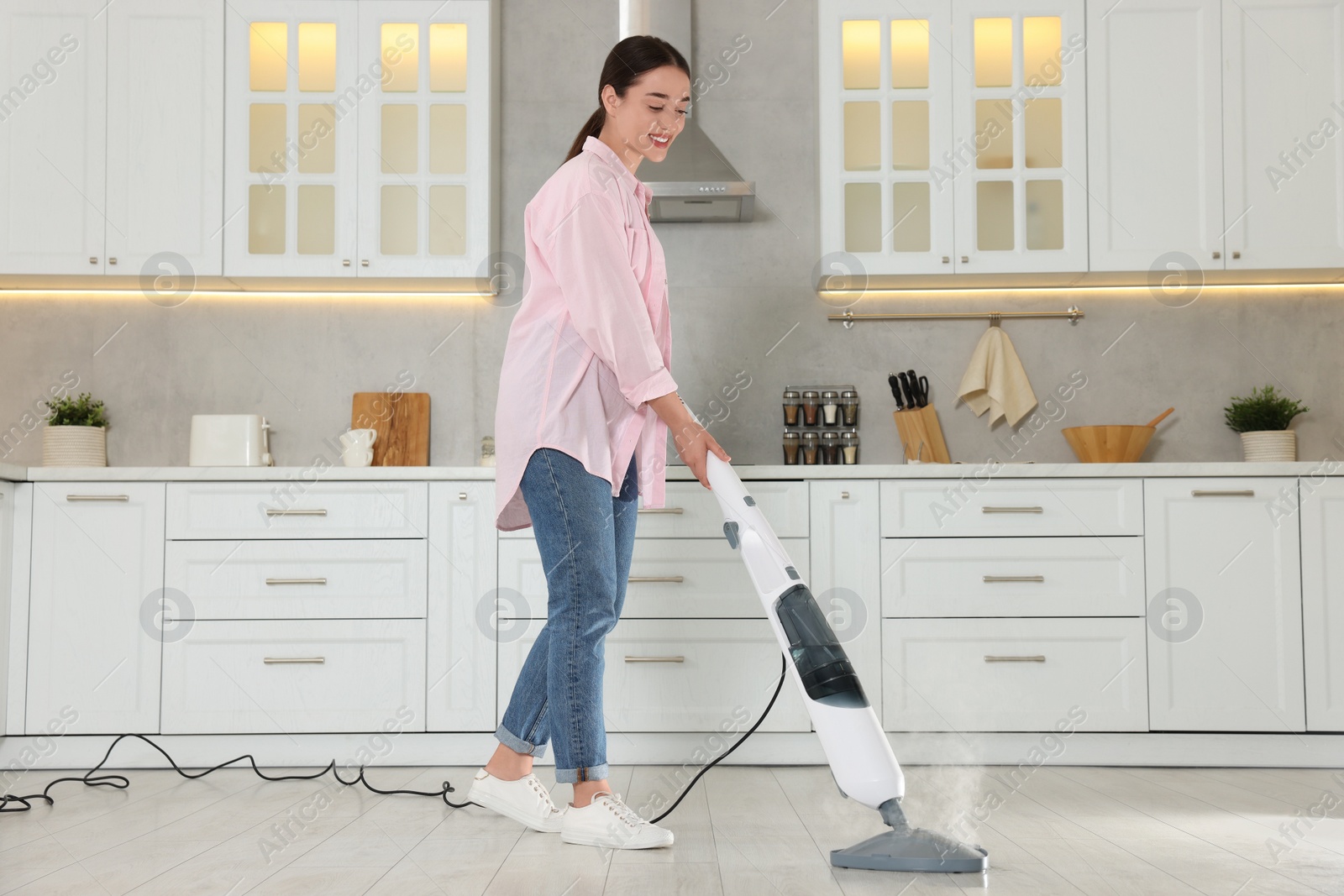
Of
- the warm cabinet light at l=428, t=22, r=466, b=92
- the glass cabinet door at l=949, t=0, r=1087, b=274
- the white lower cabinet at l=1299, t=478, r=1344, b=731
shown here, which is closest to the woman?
the warm cabinet light at l=428, t=22, r=466, b=92

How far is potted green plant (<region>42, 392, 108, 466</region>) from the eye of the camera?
10.4 feet

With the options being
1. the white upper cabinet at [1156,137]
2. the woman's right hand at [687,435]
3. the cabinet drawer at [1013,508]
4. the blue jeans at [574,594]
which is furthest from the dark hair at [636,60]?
the white upper cabinet at [1156,137]

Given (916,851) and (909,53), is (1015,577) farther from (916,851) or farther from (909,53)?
(909,53)

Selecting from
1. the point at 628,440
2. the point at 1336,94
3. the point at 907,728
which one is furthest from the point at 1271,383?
the point at 628,440

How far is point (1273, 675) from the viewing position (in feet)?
8.90

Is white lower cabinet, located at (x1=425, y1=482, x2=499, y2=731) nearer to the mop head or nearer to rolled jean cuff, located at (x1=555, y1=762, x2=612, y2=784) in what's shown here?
rolled jean cuff, located at (x1=555, y1=762, x2=612, y2=784)

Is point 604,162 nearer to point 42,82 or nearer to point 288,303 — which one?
point 288,303

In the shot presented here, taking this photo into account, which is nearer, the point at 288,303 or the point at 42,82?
the point at 42,82

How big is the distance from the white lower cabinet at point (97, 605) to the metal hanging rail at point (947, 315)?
206 centimetres

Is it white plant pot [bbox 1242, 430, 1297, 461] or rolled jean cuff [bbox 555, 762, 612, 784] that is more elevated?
white plant pot [bbox 1242, 430, 1297, 461]

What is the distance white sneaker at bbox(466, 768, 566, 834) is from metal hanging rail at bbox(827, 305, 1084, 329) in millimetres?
1900

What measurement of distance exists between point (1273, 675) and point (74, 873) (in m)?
2.71

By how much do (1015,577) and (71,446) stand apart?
276cm

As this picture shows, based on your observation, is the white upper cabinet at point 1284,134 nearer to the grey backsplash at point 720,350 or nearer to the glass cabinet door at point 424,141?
the grey backsplash at point 720,350
